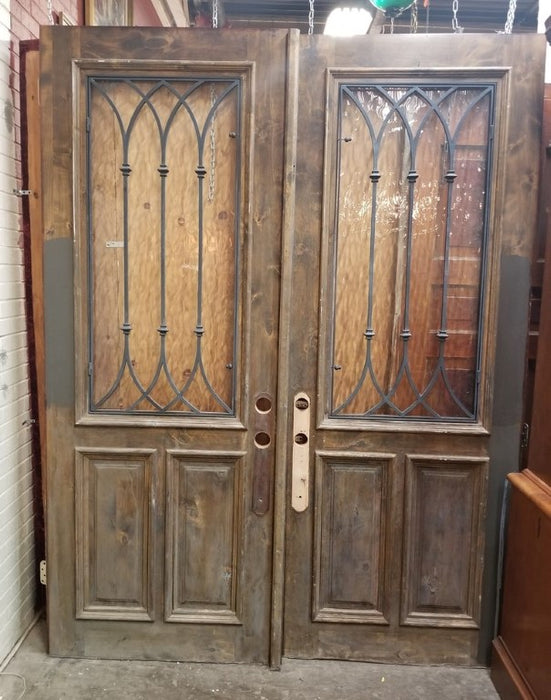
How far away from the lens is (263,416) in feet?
6.75

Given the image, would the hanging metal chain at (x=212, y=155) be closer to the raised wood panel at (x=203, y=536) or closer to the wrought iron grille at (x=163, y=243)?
the wrought iron grille at (x=163, y=243)

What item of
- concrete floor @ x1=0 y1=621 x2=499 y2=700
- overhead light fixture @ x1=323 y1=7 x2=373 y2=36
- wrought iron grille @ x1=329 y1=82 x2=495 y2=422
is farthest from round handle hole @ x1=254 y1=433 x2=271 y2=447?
overhead light fixture @ x1=323 y1=7 x2=373 y2=36

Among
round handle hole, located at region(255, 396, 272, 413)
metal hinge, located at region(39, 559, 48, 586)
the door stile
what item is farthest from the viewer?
metal hinge, located at region(39, 559, 48, 586)

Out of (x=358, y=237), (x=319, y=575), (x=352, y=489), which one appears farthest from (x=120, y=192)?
(x=319, y=575)

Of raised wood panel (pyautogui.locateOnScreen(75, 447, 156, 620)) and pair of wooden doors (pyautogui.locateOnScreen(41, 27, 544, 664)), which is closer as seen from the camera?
pair of wooden doors (pyautogui.locateOnScreen(41, 27, 544, 664))

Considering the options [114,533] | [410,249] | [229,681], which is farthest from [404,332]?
[229,681]

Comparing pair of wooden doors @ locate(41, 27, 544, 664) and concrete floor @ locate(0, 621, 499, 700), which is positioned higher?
pair of wooden doors @ locate(41, 27, 544, 664)

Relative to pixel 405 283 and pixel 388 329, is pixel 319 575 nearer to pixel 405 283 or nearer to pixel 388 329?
pixel 388 329

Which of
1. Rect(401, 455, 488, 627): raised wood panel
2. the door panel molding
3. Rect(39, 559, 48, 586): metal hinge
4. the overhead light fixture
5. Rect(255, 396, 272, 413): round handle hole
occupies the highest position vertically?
the overhead light fixture

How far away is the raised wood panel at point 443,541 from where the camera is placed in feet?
6.80

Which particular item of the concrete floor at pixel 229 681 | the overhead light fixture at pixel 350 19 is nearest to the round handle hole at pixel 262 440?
the concrete floor at pixel 229 681

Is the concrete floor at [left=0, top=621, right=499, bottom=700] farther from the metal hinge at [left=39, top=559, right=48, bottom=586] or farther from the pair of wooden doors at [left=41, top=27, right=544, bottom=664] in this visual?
the metal hinge at [left=39, top=559, right=48, bottom=586]

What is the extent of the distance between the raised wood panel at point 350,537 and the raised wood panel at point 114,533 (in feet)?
2.09

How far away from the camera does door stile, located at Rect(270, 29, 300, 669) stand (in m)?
1.93
